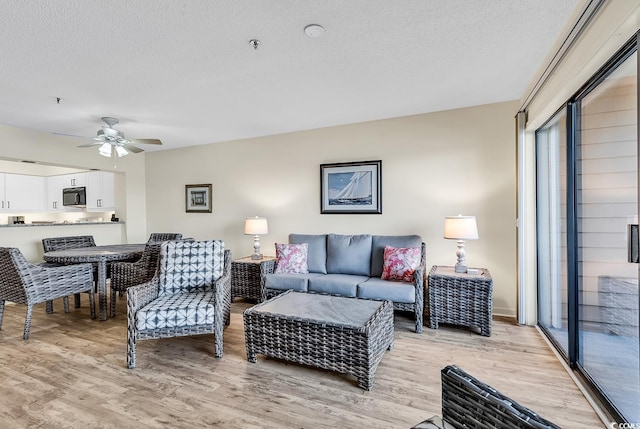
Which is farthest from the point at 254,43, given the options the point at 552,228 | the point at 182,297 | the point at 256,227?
the point at 552,228

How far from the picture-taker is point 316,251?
409 cm

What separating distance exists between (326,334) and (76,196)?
5941mm

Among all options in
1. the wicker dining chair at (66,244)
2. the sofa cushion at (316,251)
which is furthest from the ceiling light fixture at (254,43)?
the wicker dining chair at (66,244)

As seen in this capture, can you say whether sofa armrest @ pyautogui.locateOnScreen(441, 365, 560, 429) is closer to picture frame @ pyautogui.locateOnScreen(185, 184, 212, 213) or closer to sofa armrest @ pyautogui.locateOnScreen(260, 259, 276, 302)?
sofa armrest @ pyautogui.locateOnScreen(260, 259, 276, 302)

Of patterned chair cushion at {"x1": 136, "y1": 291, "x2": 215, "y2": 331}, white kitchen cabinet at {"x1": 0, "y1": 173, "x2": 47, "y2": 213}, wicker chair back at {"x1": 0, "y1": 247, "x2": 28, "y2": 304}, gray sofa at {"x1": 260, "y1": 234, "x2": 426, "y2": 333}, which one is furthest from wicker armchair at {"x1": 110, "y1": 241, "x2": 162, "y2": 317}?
white kitchen cabinet at {"x1": 0, "y1": 173, "x2": 47, "y2": 213}

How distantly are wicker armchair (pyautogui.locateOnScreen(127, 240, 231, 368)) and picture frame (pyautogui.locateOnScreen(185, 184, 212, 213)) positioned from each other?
7.54 ft

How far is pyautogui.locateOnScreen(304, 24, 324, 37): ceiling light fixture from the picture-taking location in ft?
6.72

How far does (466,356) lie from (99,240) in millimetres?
5616

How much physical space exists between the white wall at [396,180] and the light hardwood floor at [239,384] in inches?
44.6

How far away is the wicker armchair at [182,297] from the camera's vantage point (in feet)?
8.13

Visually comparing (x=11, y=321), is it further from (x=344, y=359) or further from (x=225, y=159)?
(x=344, y=359)

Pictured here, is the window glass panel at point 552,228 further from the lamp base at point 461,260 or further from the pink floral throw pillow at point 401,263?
the pink floral throw pillow at point 401,263

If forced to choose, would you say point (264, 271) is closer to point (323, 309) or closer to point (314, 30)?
point (323, 309)

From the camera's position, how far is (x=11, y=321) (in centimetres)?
354
